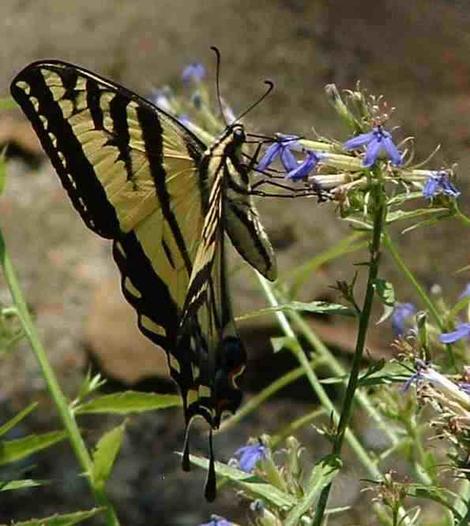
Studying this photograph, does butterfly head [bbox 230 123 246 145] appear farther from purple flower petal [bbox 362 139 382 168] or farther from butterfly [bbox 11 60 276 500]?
purple flower petal [bbox 362 139 382 168]

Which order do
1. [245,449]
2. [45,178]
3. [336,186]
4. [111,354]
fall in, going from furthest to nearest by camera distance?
[45,178] < [111,354] < [245,449] < [336,186]

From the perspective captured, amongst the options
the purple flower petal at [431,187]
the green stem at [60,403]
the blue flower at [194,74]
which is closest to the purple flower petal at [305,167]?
the purple flower petal at [431,187]

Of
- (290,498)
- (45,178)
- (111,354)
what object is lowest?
(111,354)

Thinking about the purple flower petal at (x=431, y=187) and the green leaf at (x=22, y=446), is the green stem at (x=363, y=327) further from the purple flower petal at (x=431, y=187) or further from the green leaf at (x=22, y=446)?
the green leaf at (x=22, y=446)

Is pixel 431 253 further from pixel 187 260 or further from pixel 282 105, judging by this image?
pixel 187 260

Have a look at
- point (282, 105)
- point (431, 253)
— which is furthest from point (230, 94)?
point (431, 253)

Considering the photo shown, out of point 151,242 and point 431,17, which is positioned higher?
point 151,242
